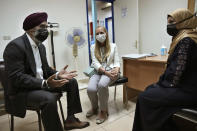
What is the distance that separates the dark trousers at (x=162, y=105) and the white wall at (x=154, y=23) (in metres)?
2.10

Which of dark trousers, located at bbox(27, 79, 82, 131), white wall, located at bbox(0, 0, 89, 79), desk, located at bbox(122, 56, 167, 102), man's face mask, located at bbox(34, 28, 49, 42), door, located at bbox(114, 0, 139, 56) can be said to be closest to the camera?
dark trousers, located at bbox(27, 79, 82, 131)

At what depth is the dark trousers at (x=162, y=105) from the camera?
41.7 inches

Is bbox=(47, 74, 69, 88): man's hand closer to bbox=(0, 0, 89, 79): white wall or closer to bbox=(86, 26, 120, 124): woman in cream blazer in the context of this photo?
bbox=(86, 26, 120, 124): woman in cream blazer

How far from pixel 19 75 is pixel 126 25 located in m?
2.74

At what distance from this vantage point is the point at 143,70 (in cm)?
195

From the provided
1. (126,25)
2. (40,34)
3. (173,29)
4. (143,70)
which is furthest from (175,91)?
(126,25)

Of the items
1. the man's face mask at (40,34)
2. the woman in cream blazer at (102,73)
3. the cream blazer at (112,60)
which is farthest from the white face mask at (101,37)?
the man's face mask at (40,34)

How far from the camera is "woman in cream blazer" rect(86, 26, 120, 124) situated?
182 centimetres

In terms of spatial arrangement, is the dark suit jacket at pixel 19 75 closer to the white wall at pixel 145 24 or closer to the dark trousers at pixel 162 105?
the dark trousers at pixel 162 105

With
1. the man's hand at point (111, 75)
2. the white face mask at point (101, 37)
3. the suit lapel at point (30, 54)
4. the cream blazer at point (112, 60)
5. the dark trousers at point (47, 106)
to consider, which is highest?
the white face mask at point (101, 37)

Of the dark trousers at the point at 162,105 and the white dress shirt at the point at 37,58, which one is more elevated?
the white dress shirt at the point at 37,58

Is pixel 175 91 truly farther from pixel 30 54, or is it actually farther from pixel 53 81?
pixel 30 54

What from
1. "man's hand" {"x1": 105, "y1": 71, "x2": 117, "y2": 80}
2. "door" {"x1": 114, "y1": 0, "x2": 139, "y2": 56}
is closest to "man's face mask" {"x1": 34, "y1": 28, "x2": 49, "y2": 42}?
"man's hand" {"x1": 105, "y1": 71, "x2": 117, "y2": 80}

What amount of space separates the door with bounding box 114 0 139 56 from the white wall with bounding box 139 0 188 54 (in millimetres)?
238
